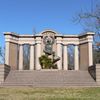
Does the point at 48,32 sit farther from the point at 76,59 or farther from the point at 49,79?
the point at 49,79

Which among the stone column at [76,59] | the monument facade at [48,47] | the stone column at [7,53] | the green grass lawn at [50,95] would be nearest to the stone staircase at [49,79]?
the green grass lawn at [50,95]

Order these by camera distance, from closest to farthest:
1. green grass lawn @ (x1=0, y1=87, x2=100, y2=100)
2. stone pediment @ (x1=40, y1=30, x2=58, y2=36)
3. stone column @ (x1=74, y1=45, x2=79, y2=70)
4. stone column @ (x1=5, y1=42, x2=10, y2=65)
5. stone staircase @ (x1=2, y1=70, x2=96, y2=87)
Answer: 1. green grass lawn @ (x1=0, y1=87, x2=100, y2=100)
2. stone staircase @ (x1=2, y1=70, x2=96, y2=87)
3. stone column @ (x1=5, y1=42, x2=10, y2=65)
4. stone pediment @ (x1=40, y1=30, x2=58, y2=36)
5. stone column @ (x1=74, y1=45, x2=79, y2=70)

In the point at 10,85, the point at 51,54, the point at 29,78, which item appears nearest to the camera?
the point at 10,85

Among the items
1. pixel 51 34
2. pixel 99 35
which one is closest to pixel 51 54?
pixel 51 34

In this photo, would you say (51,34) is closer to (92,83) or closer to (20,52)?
(20,52)

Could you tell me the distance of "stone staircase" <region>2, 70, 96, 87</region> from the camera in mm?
20156

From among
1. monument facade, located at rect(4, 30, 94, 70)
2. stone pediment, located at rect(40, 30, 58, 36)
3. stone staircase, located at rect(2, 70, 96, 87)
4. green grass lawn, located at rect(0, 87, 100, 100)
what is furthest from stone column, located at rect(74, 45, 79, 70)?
green grass lawn, located at rect(0, 87, 100, 100)

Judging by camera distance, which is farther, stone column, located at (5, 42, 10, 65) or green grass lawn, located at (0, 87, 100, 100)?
stone column, located at (5, 42, 10, 65)

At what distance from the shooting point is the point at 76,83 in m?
20.3

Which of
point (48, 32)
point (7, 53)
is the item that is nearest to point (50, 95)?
point (7, 53)

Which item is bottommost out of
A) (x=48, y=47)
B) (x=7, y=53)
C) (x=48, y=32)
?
(x=7, y=53)

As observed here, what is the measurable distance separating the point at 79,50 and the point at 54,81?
1372cm

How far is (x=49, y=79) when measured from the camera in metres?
21.7

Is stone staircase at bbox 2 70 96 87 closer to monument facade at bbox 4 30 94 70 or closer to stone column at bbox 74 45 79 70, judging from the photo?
monument facade at bbox 4 30 94 70
